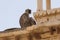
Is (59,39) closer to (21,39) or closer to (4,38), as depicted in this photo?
(21,39)

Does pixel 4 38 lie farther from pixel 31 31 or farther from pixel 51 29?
pixel 51 29

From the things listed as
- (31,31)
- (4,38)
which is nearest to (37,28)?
(31,31)

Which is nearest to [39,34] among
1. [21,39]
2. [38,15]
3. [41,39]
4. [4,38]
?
[41,39]

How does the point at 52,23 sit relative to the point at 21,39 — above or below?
above

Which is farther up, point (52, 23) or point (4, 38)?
point (52, 23)

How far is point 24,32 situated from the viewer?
1539mm

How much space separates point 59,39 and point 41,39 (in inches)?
5.1

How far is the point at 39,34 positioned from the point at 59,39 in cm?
15

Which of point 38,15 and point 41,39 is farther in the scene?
point 38,15

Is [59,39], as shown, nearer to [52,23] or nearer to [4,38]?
[52,23]

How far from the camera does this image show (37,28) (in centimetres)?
151

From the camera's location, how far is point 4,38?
62.6 inches

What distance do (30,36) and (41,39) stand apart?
0.28ft

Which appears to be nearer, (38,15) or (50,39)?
(50,39)
